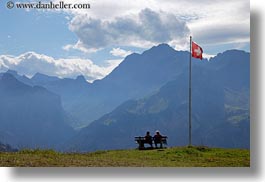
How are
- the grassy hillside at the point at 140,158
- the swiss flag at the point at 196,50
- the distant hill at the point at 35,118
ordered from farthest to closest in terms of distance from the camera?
the distant hill at the point at 35,118, the swiss flag at the point at 196,50, the grassy hillside at the point at 140,158

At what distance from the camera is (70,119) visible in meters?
182

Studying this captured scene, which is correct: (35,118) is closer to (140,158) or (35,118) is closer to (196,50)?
(196,50)

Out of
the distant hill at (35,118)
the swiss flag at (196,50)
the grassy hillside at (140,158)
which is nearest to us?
the grassy hillside at (140,158)

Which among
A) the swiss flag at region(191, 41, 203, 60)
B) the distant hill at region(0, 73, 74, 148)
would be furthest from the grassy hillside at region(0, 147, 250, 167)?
the distant hill at region(0, 73, 74, 148)

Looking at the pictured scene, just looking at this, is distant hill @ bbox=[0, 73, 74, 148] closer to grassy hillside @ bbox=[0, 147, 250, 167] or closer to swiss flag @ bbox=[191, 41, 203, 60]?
swiss flag @ bbox=[191, 41, 203, 60]

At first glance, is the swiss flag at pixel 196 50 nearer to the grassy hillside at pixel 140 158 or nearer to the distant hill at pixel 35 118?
the grassy hillside at pixel 140 158

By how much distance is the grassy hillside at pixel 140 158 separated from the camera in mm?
15102

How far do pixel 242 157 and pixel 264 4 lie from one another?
564 cm

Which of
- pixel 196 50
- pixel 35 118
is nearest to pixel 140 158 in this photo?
pixel 196 50

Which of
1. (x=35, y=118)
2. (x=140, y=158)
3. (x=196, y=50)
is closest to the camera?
(x=140, y=158)

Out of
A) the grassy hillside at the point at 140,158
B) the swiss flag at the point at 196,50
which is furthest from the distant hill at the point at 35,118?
the grassy hillside at the point at 140,158

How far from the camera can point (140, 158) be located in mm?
17094

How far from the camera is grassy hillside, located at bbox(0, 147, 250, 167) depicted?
15102mm

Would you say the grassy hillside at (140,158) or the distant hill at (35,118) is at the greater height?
the distant hill at (35,118)
